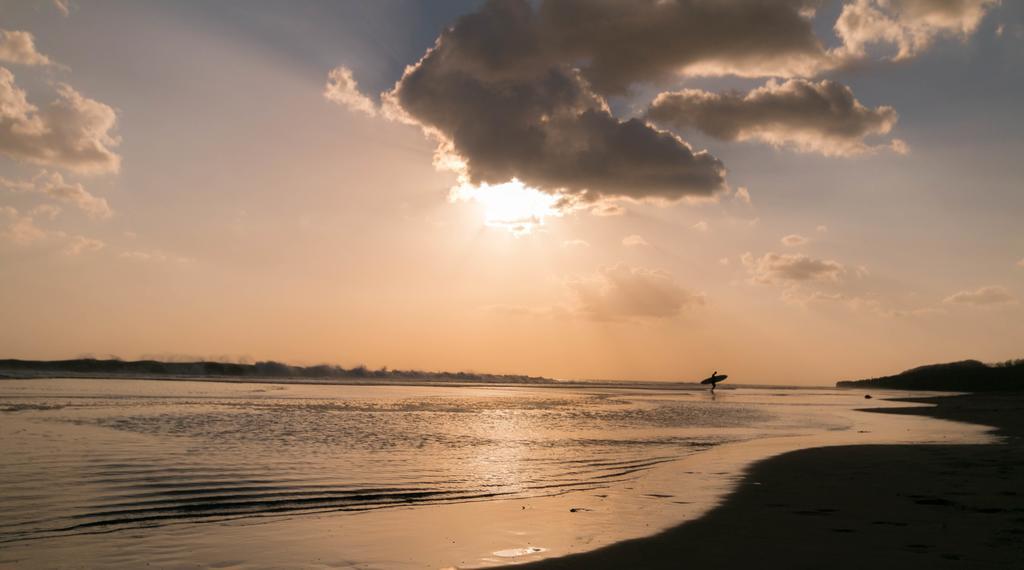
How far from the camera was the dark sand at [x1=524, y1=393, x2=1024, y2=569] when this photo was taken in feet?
31.9

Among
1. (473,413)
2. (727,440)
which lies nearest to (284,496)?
(727,440)

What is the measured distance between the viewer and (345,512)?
13734 mm

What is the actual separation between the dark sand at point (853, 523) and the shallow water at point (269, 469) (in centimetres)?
182

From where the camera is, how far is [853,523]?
12344 millimetres

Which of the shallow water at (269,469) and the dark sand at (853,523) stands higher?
the dark sand at (853,523)

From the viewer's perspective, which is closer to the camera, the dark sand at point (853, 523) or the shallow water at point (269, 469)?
the dark sand at point (853, 523)

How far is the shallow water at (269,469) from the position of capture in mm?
12070

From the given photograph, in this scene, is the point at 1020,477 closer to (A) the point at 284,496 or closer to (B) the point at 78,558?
(A) the point at 284,496

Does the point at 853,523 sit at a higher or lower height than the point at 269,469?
higher

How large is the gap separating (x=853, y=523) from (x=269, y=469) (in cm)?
1451

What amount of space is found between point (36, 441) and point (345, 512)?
48.9 feet

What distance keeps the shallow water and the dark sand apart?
1817 millimetres

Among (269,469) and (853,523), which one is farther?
(269,469)

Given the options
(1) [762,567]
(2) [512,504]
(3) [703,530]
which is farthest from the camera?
(2) [512,504]
